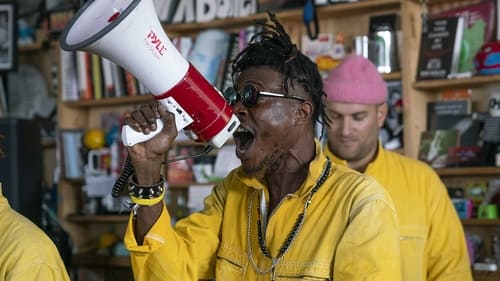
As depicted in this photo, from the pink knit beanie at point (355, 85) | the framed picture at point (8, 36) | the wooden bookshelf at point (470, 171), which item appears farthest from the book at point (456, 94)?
the framed picture at point (8, 36)

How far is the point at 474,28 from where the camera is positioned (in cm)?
348

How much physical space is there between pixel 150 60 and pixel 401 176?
1166 mm

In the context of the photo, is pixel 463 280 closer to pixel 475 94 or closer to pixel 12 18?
pixel 475 94

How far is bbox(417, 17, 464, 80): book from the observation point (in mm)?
3473

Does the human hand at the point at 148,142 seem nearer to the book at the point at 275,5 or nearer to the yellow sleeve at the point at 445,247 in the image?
the yellow sleeve at the point at 445,247

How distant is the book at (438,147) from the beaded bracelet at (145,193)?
2.04 meters

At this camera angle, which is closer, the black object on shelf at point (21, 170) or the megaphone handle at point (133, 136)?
the megaphone handle at point (133, 136)

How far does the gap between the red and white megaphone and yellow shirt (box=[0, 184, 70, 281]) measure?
353mm

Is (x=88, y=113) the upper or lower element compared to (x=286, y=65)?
lower

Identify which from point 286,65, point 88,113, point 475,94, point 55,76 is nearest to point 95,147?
point 88,113

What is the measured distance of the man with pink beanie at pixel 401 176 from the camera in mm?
2441

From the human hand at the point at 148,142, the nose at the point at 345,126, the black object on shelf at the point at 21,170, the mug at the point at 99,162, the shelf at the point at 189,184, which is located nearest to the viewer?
the human hand at the point at 148,142

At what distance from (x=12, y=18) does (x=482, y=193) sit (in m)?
2.66

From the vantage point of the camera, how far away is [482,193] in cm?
346
